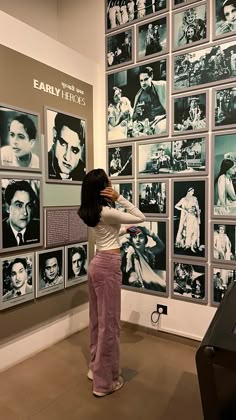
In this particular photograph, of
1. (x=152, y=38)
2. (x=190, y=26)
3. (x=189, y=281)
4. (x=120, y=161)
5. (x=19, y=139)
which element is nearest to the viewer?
(x=19, y=139)

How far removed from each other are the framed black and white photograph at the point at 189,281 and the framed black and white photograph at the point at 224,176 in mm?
553

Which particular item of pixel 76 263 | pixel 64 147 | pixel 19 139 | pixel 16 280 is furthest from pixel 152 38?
pixel 16 280

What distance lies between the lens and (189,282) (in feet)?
10.4

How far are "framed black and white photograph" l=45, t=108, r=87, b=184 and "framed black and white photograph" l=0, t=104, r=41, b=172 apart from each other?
5.4 inches

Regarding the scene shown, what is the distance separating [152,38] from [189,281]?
2.45m

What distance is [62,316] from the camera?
3.31 m

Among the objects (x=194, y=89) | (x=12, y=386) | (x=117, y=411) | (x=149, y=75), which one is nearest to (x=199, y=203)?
(x=194, y=89)

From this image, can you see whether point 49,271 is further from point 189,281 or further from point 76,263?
point 189,281

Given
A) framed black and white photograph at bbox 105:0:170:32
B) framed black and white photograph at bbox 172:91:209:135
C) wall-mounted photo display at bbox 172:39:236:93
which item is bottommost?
framed black and white photograph at bbox 172:91:209:135

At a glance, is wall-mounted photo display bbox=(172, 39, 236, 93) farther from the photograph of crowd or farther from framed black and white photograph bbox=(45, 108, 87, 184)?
the photograph of crowd

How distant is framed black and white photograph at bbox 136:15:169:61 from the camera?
3209 mm

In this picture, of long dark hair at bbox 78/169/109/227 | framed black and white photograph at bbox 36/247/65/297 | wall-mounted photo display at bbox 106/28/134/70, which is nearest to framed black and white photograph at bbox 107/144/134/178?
wall-mounted photo display at bbox 106/28/134/70

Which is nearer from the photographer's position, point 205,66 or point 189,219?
point 205,66

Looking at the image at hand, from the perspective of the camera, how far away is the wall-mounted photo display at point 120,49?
3438 mm
